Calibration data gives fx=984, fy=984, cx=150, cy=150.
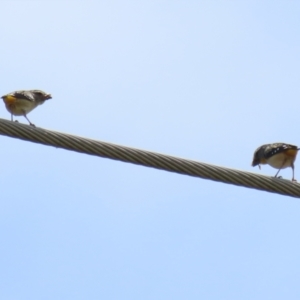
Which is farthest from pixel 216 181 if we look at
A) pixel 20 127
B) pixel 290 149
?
pixel 290 149

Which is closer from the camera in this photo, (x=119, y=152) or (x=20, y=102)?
(x=119, y=152)

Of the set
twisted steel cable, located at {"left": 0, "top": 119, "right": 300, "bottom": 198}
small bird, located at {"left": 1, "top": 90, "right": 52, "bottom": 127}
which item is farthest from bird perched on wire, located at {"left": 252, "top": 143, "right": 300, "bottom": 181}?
twisted steel cable, located at {"left": 0, "top": 119, "right": 300, "bottom": 198}

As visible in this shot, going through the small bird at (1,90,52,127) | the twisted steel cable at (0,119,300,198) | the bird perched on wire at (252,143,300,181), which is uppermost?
the small bird at (1,90,52,127)

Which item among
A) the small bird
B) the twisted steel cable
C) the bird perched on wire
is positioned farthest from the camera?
the bird perched on wire

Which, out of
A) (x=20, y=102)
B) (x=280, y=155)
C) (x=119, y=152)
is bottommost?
(x=119, y=152)

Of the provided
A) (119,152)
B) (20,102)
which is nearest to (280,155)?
(20,102)

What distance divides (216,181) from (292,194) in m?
0.79

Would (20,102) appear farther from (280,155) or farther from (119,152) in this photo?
(119,152)

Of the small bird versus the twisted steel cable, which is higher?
the small bird

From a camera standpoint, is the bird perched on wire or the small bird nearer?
the small bird

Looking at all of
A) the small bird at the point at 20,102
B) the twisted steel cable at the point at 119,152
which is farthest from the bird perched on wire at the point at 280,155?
the twisted steel cable at the point at 119,152

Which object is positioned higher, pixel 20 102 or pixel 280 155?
pixel 20 102

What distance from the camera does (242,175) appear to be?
29.6 feet

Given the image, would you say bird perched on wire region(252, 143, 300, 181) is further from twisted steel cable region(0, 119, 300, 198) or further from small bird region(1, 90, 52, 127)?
twisted steel cable region(0, 119, 300, 198)
